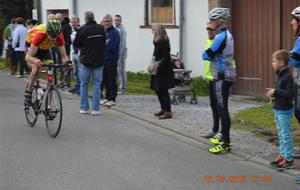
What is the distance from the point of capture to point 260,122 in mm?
10836

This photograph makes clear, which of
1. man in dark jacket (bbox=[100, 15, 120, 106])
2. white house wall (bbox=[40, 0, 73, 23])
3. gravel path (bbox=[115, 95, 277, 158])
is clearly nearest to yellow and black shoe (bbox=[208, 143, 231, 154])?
gravel path (bbox=[115, 95, 277, 158])

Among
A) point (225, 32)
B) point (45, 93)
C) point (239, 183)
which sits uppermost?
point (225, 32)

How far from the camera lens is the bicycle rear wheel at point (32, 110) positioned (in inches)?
403

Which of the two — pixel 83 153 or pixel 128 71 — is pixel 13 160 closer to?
pixel 83 153

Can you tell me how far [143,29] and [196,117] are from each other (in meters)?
8.12

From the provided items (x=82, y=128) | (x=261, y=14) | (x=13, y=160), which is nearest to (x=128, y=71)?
(x=261, y=14)

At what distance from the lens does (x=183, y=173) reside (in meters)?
A: 7.40

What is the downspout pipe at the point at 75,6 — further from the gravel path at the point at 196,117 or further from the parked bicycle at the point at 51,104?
the parked bicycle at the point at 51,104

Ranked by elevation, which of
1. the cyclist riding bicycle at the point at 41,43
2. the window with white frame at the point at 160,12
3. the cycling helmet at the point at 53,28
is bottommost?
the cyclist riding bicycle at the point at 41,43

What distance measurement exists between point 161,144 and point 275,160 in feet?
6.62

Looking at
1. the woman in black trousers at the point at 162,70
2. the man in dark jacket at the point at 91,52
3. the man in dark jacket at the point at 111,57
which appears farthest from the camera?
the man in dark jacket at the point at 111,57

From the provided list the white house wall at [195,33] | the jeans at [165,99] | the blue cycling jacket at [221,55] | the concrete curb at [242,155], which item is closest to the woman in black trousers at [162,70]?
the jeans at [165,99]

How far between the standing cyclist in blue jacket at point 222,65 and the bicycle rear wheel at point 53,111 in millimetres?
2516

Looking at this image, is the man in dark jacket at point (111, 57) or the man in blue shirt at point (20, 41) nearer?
the man in dark jacket at point (111, 57)
